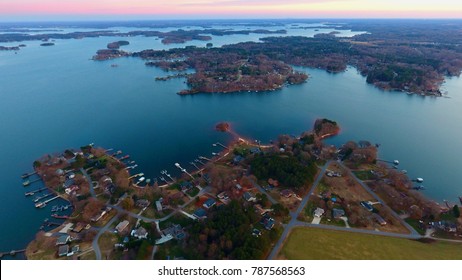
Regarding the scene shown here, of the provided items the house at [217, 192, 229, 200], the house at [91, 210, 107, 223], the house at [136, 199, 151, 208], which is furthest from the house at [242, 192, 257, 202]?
the house at [91, 210, 107, 223]

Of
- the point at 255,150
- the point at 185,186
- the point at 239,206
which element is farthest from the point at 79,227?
the point at 255,150

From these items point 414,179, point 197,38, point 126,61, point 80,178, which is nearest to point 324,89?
point 414,179

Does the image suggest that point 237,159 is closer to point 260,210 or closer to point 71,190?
point 260,210

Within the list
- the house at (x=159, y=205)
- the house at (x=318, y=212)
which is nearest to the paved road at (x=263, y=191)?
the house at (x=318, y=212)

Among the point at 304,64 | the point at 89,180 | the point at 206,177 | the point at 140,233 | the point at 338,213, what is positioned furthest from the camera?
the point at 304,64

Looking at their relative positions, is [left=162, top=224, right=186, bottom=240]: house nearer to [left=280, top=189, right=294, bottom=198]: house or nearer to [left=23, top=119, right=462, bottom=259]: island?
[left=23, top=119, right=462, bottom=259]: island

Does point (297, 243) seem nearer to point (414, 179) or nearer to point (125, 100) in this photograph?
point (414, 179)
